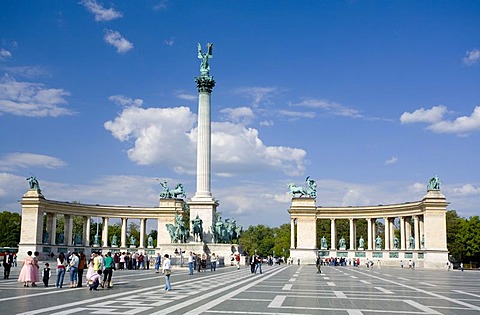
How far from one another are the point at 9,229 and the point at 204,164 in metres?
60.7

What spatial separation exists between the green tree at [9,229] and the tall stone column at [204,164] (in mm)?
58471

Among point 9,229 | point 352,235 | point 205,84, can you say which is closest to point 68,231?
point 9,229

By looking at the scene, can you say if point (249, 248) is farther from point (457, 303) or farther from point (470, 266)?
point (457, 303)

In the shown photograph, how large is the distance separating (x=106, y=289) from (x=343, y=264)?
67.6 m

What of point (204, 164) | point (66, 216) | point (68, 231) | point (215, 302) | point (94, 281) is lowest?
point (215, 302)

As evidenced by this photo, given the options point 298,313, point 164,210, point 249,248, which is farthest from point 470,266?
point 298,313

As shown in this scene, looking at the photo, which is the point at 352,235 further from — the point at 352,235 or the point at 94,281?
the point at 94,281

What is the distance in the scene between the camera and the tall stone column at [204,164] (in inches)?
2660

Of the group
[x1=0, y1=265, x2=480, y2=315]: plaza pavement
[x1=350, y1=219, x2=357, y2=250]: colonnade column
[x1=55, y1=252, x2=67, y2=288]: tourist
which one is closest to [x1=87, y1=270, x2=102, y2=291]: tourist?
[x1=0, y1=265, x2=480, y2=315]: plaza pavement

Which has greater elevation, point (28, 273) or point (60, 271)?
point (60, 271)

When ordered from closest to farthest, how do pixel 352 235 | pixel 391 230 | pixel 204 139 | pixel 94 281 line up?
pixel 94 281
pixel 204 139
pixel 391 230
pixel 352 235

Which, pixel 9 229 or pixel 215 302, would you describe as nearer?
pixel 215 302

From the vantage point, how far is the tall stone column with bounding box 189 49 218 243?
222ft

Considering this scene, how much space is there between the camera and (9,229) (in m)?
111
